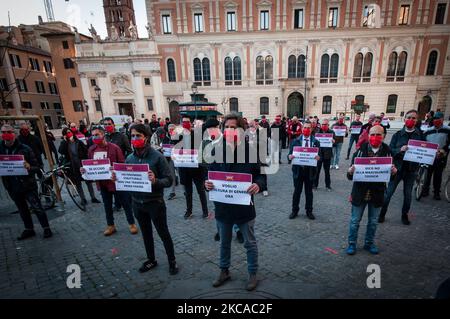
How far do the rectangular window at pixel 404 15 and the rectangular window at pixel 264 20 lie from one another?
17915mm

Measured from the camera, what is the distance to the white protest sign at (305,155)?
4.86 meters

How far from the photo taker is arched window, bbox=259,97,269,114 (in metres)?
33.5

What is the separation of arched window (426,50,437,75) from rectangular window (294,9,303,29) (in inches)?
730

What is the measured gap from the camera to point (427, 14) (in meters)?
29.2

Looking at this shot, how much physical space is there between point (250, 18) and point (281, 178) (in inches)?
1208

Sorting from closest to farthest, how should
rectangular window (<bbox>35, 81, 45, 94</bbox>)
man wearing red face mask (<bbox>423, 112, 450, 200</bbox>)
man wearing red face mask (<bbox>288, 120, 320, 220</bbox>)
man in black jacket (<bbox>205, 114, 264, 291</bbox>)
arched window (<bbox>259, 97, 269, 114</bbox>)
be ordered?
man in black jacket (<bbox>205, 114, 264, 291</bbox>) < man wearing red face mask (<bbox>288, 120, 320, 220</bbox>) < man wearing red face mask (<bbox>423, 112, 450, 200</bbox>) < arched window (<bbox>259, 97, 269, 114</bbox>) < rectangular window (<bbox>35, 81, 45, 94</bbox>)

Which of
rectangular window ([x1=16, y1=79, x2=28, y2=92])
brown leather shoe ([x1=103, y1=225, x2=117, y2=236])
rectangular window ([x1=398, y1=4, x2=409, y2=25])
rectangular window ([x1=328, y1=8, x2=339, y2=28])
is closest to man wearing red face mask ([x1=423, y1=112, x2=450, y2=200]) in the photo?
brown leather shoe ([x1=103, y1=225, x2=117, y2=236])

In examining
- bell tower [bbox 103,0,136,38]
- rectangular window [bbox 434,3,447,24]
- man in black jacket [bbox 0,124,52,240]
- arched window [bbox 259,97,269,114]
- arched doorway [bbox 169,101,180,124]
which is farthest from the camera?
bell tower [bbox 103,0,136,38]

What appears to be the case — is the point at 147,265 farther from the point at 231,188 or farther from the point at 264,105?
the point at 264,105

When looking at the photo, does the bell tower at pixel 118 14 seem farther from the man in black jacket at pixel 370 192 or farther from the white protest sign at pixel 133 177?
the man in black jacket at pixel 370 192

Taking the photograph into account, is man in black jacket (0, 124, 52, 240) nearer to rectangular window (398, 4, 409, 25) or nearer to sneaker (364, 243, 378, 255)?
sneaker (364, 243, 378, 255)

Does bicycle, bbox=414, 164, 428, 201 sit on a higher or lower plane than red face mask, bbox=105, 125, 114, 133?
lower

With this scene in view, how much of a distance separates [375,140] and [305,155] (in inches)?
59.5
